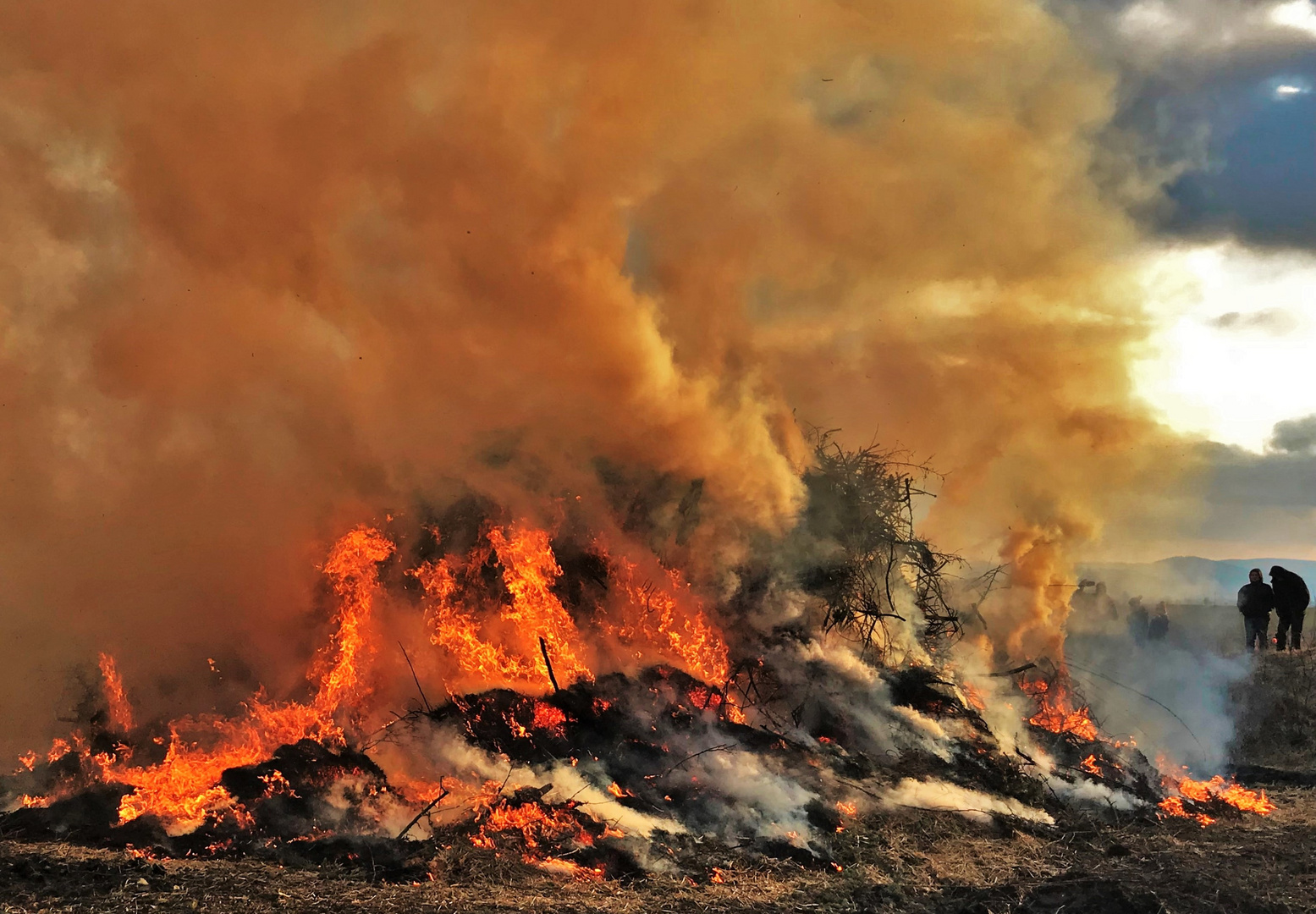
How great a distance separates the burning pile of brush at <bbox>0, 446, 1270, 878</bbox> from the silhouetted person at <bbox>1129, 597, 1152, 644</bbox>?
904 cm

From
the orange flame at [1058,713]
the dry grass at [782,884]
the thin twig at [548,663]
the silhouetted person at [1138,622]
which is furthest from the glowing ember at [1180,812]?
the silhouetted person at [1138,622]

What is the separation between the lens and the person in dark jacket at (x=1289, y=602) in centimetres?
1823

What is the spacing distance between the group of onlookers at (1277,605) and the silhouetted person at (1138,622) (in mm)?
3401

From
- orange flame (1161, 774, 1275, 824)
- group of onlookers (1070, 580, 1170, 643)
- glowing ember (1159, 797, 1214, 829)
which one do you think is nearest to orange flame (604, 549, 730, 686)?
glowing ember (1159, 797, 1214, 829)

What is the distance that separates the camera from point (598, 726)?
1211cm

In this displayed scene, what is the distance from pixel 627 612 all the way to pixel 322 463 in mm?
6017

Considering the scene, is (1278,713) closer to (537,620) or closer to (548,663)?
(548,663)

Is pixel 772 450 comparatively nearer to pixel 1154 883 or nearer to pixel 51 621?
pixel 1154 883

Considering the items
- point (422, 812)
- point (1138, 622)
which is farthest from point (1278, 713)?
point (422, 812)

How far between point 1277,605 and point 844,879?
566 inches

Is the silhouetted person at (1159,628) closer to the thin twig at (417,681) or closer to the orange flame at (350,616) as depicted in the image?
the thin twig at (417,681)

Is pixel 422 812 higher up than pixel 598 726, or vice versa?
pixel 598 726

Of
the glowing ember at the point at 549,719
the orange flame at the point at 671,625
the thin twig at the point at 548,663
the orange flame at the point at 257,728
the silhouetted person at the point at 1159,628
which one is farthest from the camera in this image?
the silhouetted person at the point at 1159,628

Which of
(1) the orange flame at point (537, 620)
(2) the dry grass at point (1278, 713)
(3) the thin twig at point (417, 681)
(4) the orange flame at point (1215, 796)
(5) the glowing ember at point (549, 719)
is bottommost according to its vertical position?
(4) the orange flame at point (1215, 796)
